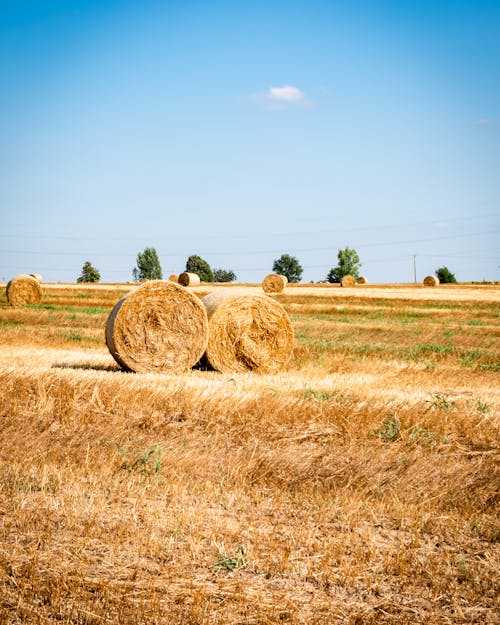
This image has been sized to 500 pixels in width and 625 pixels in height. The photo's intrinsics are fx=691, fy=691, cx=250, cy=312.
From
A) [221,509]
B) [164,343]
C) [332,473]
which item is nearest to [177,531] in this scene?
[221,509]

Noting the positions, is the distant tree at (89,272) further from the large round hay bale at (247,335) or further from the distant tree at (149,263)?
the large round hay bale at (247,335)

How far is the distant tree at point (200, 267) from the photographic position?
109938mm

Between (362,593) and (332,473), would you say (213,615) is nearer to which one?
(362,593)

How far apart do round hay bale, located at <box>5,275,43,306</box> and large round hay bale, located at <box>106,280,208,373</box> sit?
61.2ft

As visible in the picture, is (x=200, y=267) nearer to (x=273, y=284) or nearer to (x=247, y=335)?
(x=273, y=284)

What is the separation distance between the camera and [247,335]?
1398 cm

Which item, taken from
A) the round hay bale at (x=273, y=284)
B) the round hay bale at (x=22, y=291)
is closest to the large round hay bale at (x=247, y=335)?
the round hay bale at (x=22, y=291)

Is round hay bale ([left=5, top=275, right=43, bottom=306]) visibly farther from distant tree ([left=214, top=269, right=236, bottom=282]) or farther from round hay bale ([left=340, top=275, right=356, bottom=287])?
distant tree ([left=214, top=269, right=236, bottom=282])

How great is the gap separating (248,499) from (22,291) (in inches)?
1049

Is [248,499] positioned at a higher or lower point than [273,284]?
lower

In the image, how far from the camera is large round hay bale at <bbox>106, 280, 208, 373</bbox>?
13.0 metres

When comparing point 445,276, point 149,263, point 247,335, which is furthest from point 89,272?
point 247,335

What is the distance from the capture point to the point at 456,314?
30.6m

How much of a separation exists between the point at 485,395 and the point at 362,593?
6314 millimetres
